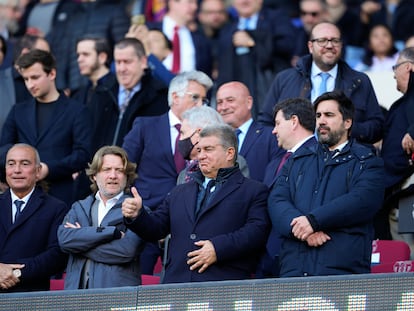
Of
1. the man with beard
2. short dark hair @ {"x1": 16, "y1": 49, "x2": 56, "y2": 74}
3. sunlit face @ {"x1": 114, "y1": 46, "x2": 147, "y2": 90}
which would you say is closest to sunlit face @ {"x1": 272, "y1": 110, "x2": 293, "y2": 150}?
the man with beard

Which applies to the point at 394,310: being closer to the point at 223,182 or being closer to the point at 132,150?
the point at 223,182

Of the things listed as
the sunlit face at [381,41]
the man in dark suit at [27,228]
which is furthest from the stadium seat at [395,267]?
the sunlit face at [381,41]

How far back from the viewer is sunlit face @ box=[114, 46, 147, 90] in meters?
14.1

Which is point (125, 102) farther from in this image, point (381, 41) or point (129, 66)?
point (381, 41)

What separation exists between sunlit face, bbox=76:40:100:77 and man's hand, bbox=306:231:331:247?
18.5 ft

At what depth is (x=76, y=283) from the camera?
1102 cm

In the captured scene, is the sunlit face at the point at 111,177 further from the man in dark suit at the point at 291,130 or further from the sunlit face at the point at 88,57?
the sunlit face at the point at 88,57

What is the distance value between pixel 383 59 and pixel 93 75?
175 inches

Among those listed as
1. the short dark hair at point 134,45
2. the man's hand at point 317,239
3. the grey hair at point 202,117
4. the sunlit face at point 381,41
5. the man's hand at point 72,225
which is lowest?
the man's hand at point 317,239

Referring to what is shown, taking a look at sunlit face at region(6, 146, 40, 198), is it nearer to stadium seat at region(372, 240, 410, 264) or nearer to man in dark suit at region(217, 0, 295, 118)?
stadium seat at region(372, 240, 410, 264)

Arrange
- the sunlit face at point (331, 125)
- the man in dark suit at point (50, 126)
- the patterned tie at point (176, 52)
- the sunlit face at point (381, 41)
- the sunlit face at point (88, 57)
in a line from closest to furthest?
1. the sunlit face at point (331, 125)
2. the man in dark suit at point (50, 126)
3. the sunlit face at point (88, 57)
4. the patterned tie at point (176, 52)
5. the sunlit face at point (381, 41)

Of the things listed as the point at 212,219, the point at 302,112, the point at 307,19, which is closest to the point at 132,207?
the point at 212,219

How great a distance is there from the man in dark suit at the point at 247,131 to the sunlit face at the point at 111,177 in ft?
4.73

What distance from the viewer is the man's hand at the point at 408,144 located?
12211mm
